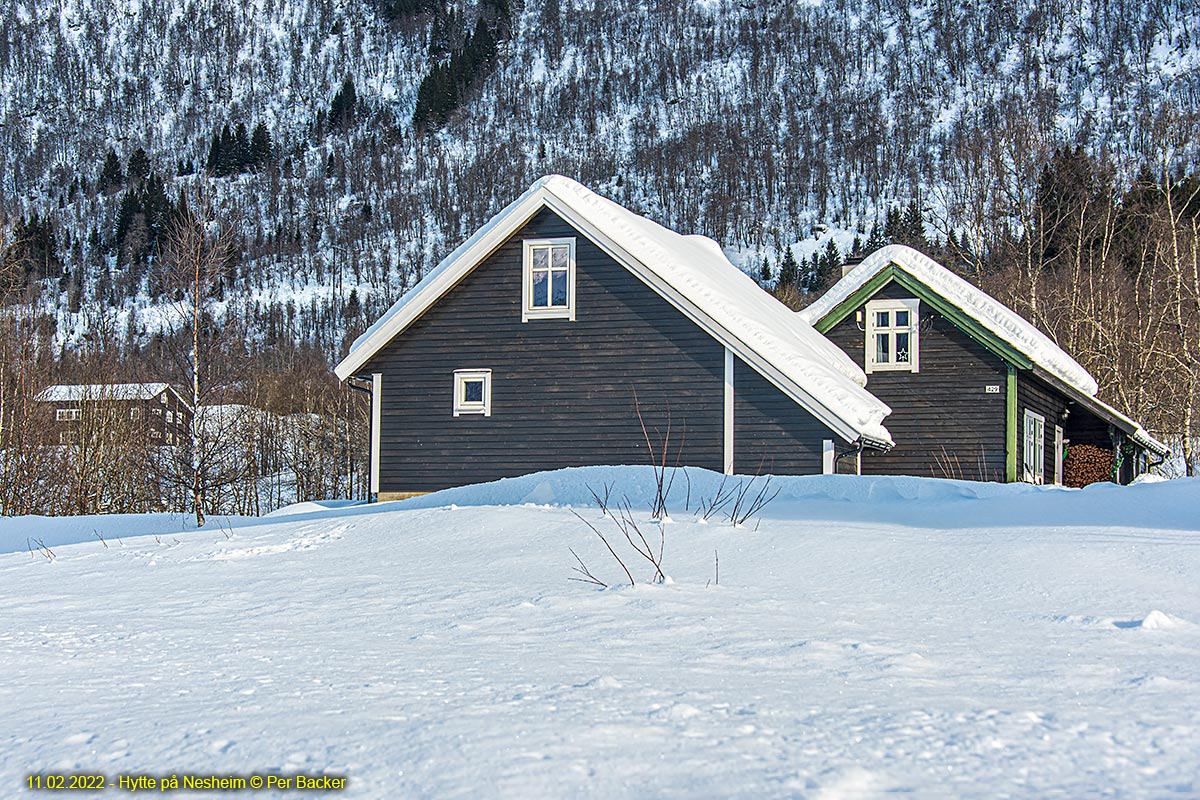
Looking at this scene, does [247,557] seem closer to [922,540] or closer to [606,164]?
[922,540]

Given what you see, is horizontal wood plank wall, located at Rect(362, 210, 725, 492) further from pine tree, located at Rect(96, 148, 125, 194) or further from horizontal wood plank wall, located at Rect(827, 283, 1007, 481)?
pine tree, located at Rect(96, 148, 125, 194)

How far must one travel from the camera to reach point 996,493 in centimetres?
1106

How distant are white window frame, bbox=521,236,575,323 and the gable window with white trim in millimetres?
9910

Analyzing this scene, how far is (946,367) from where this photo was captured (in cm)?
2184

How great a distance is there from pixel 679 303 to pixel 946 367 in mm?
6818

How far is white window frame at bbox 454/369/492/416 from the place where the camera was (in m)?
19.0

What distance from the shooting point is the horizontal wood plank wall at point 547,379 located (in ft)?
58.7

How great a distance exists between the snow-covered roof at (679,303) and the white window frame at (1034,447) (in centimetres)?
457

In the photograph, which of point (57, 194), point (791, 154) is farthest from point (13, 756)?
point (57, 194)

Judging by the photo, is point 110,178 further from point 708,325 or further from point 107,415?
point 708,325

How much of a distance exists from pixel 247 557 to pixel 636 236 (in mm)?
11154

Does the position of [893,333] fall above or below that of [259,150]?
below

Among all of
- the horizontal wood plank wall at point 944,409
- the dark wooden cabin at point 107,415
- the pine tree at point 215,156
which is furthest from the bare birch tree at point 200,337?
the pine tree at point 215,156

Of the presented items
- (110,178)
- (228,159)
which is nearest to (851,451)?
(228,159)
